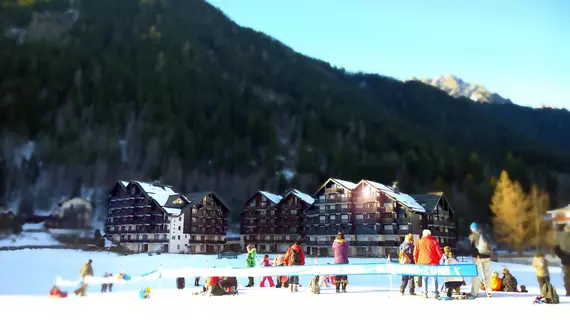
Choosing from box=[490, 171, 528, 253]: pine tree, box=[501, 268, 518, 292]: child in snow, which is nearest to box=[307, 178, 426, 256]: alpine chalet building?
box=[490, 171, 528, 253]: pine tree

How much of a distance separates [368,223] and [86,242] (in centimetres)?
4329

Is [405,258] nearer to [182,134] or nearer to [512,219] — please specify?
[512,219]

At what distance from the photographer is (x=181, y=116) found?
559 ft

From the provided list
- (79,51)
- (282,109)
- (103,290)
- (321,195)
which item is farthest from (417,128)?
(103,290)

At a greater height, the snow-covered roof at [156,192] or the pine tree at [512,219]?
the snow-covered roof at [156,192]

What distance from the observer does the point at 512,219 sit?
56.0 meters

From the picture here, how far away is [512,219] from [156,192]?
5592 cm

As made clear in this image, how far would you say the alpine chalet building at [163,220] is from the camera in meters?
71.1

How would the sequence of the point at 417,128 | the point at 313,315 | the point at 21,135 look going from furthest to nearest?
the point at 417,128 → the point at 21,135 → the point at 313,315

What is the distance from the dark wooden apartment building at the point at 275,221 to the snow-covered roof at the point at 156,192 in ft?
52.1

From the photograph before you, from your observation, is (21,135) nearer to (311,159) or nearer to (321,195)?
(311,159)

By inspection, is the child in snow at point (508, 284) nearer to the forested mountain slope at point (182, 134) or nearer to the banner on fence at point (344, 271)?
the banner on fence at point (344, 271)

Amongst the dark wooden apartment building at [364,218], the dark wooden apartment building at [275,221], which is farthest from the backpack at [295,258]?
the dark wooden apartment building at [275,221]

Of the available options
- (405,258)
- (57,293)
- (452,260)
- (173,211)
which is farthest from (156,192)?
(452,260)
